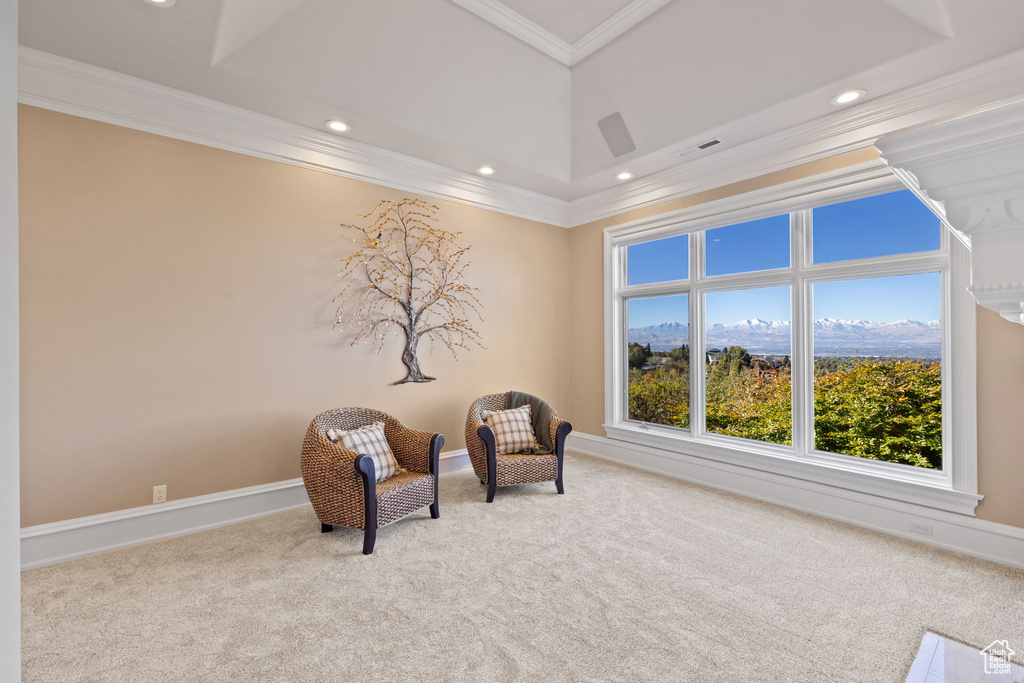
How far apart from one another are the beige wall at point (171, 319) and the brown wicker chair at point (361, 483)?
0.58 m

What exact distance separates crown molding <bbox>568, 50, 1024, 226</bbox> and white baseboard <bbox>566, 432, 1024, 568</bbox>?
2.39 meters

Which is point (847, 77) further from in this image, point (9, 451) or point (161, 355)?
point (161, 355)

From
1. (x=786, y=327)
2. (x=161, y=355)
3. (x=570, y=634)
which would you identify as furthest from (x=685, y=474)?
(x=161, y=355)

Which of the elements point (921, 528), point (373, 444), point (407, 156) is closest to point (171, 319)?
point (373, 444)

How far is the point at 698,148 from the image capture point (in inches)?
149

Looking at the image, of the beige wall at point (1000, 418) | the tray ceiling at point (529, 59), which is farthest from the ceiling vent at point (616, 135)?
the beige wall at point (1000, 418)

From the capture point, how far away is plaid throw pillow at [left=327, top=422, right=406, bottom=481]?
3.14 metres

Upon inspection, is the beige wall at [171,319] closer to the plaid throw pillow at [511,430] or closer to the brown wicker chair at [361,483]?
the brown wicker chair at [361,483]

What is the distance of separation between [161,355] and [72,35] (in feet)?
5.99

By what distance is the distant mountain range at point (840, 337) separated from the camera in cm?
314

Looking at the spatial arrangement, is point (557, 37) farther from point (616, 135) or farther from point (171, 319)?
point (171, 319)
